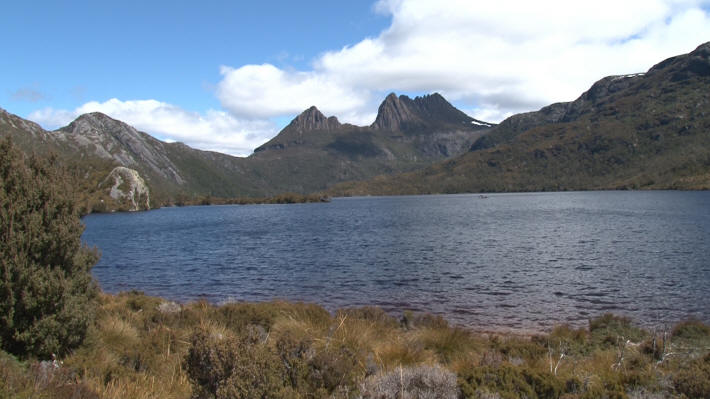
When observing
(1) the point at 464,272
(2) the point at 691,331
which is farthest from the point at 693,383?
(1) the point at 464,272

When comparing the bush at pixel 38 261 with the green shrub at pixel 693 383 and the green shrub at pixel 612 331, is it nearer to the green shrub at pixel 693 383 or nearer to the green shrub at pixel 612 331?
the green shrub at pixel 693 383

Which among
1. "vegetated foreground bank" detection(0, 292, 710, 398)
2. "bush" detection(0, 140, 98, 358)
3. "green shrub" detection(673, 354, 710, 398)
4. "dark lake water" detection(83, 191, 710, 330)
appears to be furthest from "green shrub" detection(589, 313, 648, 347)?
"bush" detection(0, 140, 98, 358)

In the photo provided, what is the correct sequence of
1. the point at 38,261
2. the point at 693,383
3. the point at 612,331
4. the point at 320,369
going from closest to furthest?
the point at 320,369 → the point at 693,383 → the point at 38,261 → the point at 612,331

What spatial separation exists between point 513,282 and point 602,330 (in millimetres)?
14974

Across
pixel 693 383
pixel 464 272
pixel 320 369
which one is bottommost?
pixel 464 272

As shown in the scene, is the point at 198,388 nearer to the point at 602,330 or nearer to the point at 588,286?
the point at 602,330

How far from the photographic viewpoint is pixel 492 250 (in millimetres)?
48500

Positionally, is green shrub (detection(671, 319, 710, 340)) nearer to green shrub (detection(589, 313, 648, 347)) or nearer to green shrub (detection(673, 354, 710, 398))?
green shrub (detection(589, 313, 648, 347))

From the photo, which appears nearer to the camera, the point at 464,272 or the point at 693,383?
the point at 693,383

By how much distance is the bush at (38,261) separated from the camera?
8359 mm

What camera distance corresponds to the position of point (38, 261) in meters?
8.81

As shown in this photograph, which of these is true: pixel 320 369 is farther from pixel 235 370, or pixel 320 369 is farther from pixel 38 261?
pixel 38 261

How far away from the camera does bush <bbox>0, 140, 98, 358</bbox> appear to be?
836cm

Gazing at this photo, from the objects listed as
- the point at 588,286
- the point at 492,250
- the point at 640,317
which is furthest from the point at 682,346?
the point at 492,250
